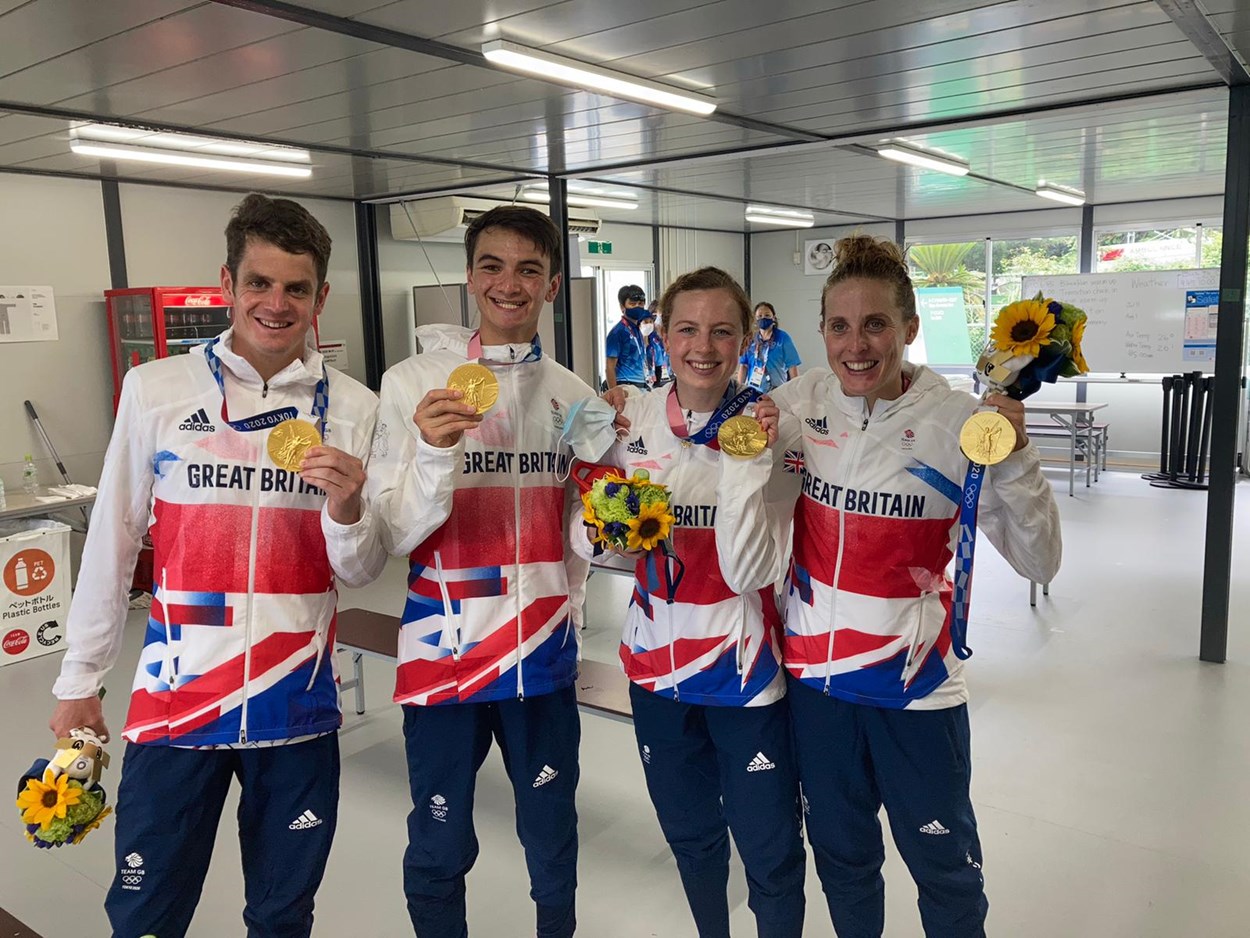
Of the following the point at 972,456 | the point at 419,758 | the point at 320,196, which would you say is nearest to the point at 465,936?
the point at 419,758

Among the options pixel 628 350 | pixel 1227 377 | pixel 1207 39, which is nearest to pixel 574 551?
pixel 1207 39

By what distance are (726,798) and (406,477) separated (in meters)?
1.07

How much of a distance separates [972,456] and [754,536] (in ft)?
1.59

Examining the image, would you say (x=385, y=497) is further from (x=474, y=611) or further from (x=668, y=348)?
(x=668, y=348)

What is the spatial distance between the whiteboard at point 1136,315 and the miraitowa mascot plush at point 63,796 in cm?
1080

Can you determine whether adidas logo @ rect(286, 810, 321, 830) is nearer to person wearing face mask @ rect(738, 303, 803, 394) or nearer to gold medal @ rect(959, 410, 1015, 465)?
gold medal @ rect(959, 410, 1015, 465)

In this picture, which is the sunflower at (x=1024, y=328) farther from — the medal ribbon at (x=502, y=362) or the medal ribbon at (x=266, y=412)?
the medal ribbon at (x=266, y=412)

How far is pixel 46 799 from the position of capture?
180cm

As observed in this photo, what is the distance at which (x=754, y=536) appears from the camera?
2035mm

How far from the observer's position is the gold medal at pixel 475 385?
1915mm

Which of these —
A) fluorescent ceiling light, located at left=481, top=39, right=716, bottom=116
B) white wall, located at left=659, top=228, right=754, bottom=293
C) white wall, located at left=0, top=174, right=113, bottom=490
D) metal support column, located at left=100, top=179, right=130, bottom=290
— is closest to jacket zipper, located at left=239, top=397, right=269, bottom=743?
fluorescent ceiling light, located at left=481, top=39, right=716, bottom=116

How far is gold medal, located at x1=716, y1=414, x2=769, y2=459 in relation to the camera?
201 cm

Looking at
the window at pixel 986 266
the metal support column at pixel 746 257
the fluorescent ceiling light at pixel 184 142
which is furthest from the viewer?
the metal support column at pixel 746 257

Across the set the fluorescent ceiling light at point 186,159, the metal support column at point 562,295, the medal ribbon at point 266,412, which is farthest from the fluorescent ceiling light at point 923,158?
the medal ribbon at point 266,412
